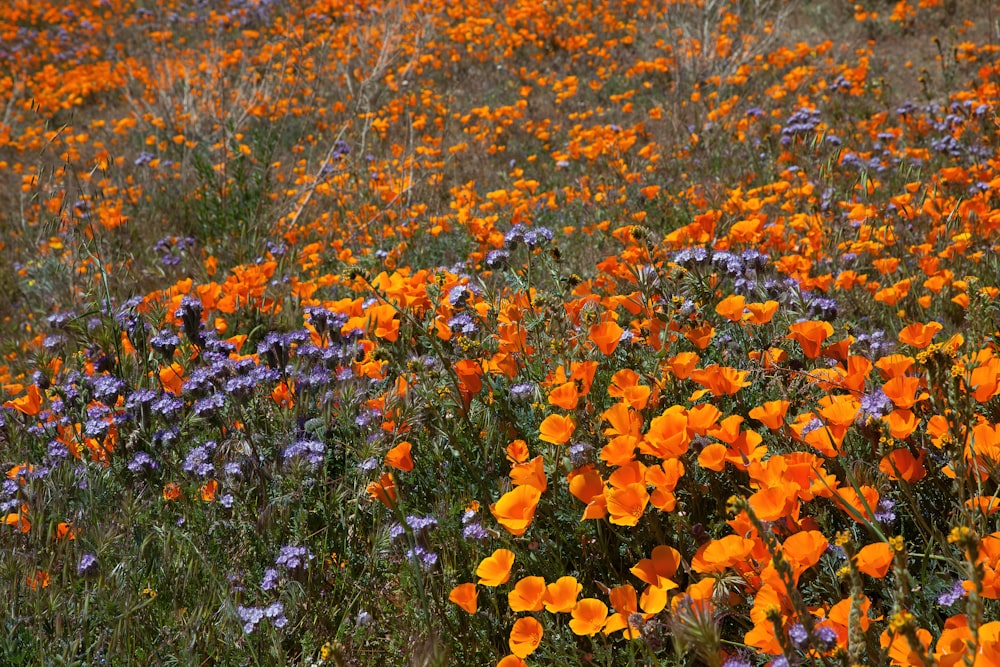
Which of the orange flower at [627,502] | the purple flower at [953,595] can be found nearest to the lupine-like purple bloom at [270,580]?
the orange flower at [627,502]

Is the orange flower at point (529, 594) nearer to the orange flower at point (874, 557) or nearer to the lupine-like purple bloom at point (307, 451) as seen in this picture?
the orange flower at point (874, 557)

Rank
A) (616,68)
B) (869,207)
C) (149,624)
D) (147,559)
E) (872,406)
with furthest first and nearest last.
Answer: (616,68), (869,207), (147,559), (149,624), (872,406)

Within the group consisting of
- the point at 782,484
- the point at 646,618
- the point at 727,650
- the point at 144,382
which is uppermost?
the point at 782,484

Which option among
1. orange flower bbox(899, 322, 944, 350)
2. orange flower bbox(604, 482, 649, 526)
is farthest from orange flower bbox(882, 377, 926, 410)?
orange flower bbox(604, 482, 649, 526)

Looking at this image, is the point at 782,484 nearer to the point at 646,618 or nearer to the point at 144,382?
the point at 646,618

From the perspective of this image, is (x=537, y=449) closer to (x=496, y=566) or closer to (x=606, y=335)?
(x=606, y=335)

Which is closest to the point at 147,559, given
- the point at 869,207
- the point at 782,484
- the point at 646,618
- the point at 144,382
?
the point at 144,382

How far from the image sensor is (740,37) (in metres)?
9.47

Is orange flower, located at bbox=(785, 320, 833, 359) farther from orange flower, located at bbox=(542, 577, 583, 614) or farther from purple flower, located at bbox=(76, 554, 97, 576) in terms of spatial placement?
purple flower, located at bbox=(76, 554, 97, 576)

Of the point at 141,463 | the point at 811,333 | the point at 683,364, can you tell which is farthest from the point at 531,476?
the point at 141,463

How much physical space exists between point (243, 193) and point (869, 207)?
13.7 feet

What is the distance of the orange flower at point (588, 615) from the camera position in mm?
1642

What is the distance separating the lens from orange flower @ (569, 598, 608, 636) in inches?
64.6

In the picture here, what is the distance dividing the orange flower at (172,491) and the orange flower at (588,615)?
1.38 m
